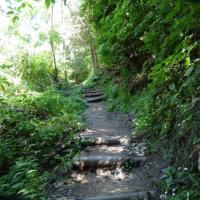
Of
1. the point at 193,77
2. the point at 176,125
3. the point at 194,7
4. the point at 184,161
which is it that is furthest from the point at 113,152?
the point at 194,7

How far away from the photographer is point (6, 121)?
6625mm

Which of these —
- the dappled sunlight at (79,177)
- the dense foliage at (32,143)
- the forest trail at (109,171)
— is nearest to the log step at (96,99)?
the dense foliage at (32,143)

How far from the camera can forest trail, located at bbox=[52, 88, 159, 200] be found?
4.33 m

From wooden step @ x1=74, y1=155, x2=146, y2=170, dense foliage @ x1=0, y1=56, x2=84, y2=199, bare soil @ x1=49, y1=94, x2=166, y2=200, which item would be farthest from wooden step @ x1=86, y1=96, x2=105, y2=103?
wooden step @ x1=74, y1=155, x2=146, y2=170

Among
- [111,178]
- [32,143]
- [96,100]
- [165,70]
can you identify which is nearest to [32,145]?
[32,143]

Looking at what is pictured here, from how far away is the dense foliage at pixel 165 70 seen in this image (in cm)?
255

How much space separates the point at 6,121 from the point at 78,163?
2.35 metres

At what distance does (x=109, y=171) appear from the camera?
5.09m

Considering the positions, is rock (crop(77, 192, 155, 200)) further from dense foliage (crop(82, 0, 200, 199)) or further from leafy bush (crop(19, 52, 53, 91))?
leafy bush (crop(19, 52, 53, 91))

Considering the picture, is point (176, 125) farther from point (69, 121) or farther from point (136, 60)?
point (136, 60)

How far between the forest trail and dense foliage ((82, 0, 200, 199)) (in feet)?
1.51

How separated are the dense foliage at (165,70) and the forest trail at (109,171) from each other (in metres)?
0.46

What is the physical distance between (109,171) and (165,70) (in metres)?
1.98

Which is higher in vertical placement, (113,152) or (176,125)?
(176,125)
